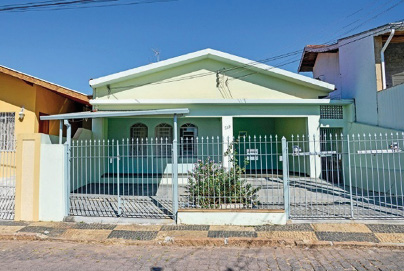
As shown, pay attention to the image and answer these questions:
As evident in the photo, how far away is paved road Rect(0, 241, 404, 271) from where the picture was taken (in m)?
4.08

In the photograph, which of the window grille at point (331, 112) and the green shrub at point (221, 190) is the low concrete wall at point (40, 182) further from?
the window grille at point (331, 112)

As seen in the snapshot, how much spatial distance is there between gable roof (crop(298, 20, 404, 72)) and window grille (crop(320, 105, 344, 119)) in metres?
2.73

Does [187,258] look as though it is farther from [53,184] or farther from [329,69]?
[329,69]

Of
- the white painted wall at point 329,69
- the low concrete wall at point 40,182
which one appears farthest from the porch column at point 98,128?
the white painted wall at point 329,69

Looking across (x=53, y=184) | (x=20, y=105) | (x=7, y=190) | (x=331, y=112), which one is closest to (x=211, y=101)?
(x=331, y=112)

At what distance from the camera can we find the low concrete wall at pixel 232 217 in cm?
573

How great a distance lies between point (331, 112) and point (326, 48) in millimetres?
3521

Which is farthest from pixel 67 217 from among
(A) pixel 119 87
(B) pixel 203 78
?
(B) pixel 203 78

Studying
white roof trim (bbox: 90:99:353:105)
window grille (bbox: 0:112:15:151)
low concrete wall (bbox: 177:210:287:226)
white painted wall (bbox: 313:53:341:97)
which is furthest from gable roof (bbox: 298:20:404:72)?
window grille (bbox: 0:112:15:151)

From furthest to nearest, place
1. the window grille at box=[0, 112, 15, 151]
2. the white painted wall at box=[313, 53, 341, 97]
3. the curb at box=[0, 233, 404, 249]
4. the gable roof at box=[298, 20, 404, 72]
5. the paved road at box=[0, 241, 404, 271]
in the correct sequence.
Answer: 1. the white painted wall at box=[313, 53, 341, 97]
2. the window grille at box=[0, 112, 15, 151]
3. the gable roof at box=[298, 20, 404, 72]
4. the curb at box=[0, 233, 404, 249]
5. the paved road at box=[0, 241, 404, 271]

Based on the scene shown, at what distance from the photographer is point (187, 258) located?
443 cm

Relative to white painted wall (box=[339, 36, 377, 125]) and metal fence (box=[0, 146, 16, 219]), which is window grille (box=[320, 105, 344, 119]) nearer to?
white painted wall (box=[339, 36, 377, 125])

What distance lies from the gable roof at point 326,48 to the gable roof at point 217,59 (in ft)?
7.23

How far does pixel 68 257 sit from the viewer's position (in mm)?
4500
